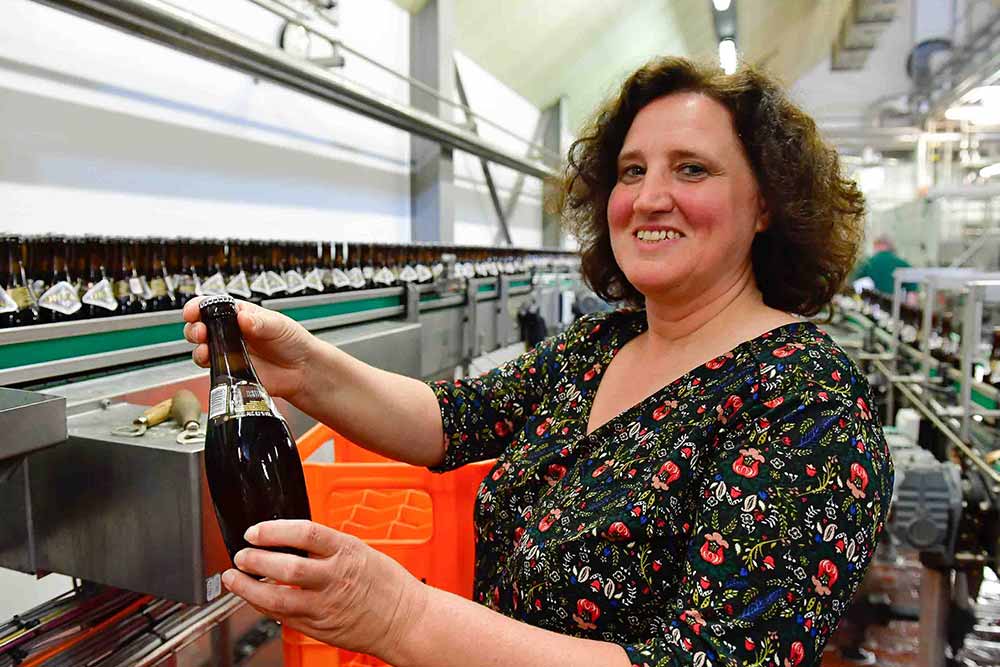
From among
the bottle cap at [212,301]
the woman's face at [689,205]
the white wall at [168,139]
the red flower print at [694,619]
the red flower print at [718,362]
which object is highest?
the white wall at [168,139]

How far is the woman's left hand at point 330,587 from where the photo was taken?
601mm

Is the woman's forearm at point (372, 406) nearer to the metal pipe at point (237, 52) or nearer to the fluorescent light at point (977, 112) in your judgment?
the metal pipe at point (237, 52)

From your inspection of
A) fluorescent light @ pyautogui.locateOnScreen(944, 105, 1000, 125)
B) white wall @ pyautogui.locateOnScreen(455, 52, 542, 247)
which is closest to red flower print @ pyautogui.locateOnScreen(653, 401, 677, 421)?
white wall @ pyautogui.locateOnScreen(455, 52, 542, 247)

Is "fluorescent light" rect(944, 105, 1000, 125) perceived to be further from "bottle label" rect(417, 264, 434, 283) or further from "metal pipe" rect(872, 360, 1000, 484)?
"bottle label" rect(417, 264, 434, 283)

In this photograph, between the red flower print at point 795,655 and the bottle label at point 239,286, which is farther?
the bottle label at point 239,286

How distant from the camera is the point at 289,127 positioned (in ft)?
9.12

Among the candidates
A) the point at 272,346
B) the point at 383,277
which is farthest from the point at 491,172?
the point at 272,346

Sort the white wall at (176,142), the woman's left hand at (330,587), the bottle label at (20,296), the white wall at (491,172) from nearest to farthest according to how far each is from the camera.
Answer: the woman's left hand at (330,587)
the bottle label at (20,296)
the white wall at (176,142)
the white wall at (491,172)

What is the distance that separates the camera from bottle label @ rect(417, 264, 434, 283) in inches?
109

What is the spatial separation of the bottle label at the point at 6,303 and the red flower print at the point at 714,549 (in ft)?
3.72

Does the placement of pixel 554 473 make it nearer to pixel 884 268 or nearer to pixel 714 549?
pixel 714 549

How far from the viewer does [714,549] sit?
0.77m

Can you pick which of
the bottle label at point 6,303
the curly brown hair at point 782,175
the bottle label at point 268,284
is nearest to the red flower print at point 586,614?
the curly brown hair at point 782,175

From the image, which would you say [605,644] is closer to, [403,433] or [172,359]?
[403,433]
